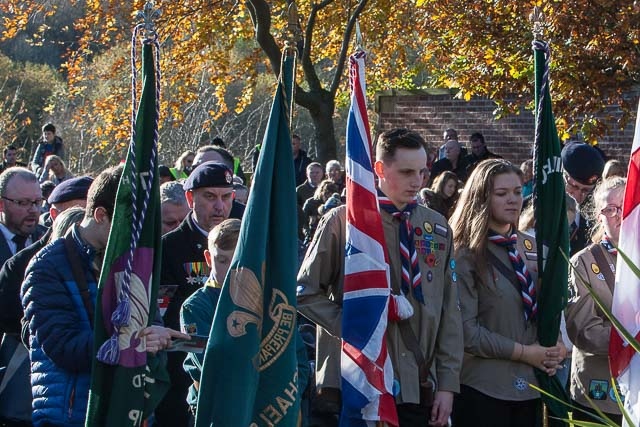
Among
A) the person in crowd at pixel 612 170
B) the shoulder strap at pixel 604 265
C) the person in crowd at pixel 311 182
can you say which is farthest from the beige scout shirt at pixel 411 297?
the person in crowd at pixel 311 182

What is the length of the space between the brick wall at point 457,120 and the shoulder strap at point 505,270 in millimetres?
15463

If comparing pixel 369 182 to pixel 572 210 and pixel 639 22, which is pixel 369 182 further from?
pixel 639 22

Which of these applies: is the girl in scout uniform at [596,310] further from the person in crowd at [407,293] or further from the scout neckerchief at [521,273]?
the person in crowd at [407,293]

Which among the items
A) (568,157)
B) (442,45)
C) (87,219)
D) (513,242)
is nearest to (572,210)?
(568,157)

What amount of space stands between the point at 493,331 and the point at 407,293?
23.8 inches

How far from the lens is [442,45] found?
16875mm

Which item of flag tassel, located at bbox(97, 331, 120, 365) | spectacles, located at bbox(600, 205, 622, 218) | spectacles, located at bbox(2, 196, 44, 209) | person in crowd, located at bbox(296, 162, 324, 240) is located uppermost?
person in crowd, located at bbox(296, 162, 324, 240)

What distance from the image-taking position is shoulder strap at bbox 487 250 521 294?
5.76m

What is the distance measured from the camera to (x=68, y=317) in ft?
16.4

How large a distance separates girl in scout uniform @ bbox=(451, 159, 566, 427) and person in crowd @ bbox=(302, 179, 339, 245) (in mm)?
8894

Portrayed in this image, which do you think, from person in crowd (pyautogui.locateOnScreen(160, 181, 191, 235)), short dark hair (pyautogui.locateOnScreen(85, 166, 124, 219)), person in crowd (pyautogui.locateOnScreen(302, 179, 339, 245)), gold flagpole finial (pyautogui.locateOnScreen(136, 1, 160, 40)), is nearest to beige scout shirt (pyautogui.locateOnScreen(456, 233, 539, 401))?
short dark hair (pyautogui.locateOnScreen(85, 166, 124, 219))

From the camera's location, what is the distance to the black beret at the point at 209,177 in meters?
6.64

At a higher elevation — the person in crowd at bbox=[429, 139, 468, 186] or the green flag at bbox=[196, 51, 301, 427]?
the person in crowd at bbox=[429, 139, 468, 186]

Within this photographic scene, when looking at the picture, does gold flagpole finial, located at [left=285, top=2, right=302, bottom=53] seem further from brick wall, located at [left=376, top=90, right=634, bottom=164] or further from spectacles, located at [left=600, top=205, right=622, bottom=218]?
brick wall, located at [left=376, top=90, right=634, bottom=164]
